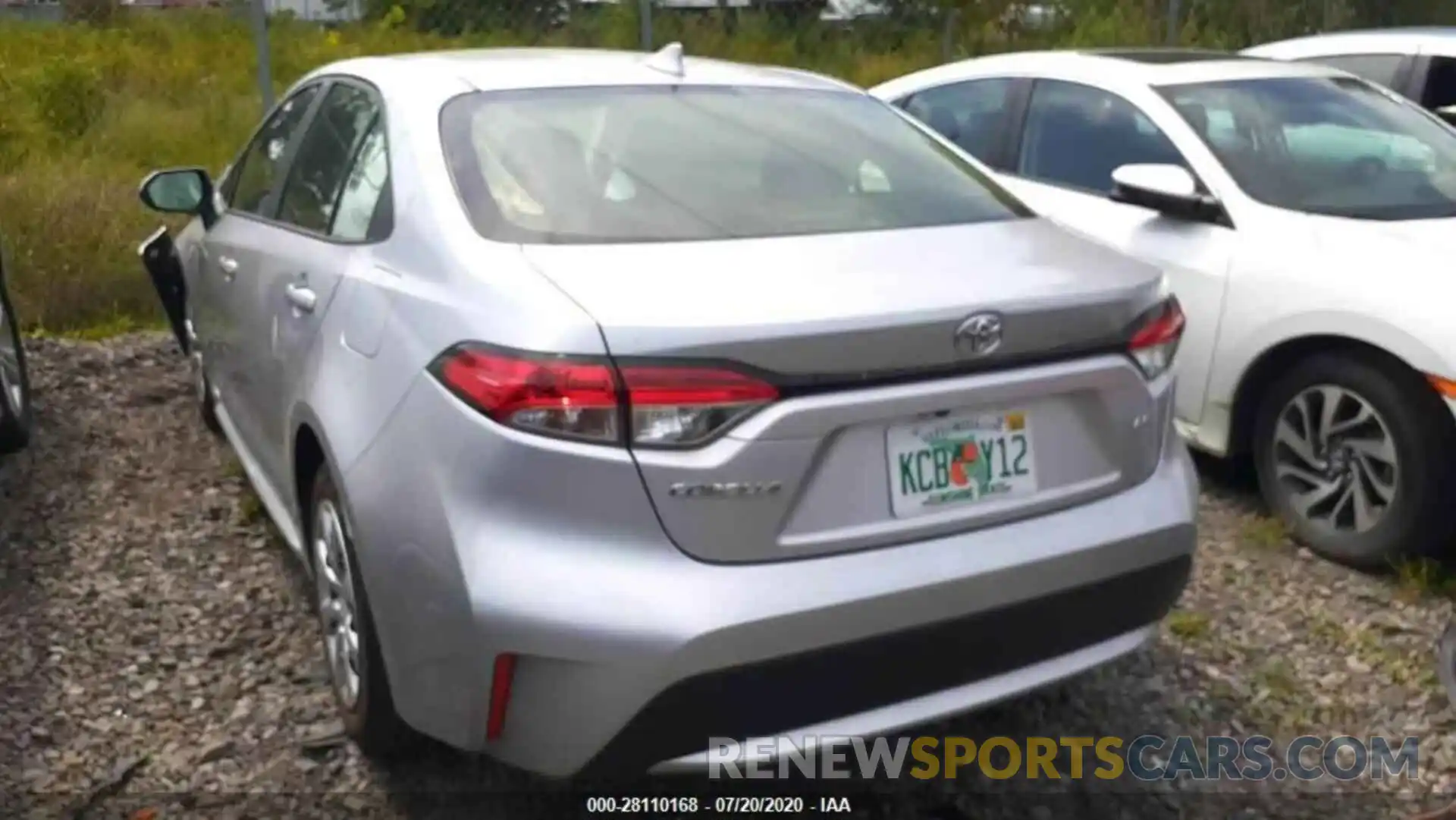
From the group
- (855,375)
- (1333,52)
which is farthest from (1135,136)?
(855,375)

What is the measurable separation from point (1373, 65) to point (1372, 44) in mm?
102

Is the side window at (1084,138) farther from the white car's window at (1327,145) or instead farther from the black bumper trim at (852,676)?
the black bumper trim at (852,676)

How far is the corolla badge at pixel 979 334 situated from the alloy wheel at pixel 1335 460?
6.80ft

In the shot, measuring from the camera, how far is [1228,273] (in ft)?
14.8

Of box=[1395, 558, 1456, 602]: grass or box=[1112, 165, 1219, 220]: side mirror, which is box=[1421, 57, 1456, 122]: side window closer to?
box=[1112, 165, 1219, 220]: side mirror

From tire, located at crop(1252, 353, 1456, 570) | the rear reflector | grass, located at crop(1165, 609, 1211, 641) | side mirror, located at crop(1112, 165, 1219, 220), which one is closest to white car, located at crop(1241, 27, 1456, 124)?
Result: side mirror, located at crop(1112, 165, 1219, 220)

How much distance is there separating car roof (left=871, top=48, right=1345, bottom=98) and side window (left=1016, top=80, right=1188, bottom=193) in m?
0.08

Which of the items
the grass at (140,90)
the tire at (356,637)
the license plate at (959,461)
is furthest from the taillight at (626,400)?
the grass at (140,90)

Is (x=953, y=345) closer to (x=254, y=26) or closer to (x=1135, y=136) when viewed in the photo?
(x=1135, y=136)

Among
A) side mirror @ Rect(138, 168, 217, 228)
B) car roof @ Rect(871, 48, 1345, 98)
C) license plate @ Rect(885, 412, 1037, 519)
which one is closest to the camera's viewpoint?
license plate @ Rect(885, 412, 1037, 519)

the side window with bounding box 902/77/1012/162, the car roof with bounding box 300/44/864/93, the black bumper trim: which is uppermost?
the car roof with bounding box 300/44/864/93

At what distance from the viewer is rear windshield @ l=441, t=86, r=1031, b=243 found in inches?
111

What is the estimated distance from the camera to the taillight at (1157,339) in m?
2.78

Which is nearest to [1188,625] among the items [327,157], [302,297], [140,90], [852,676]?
[852,676]
